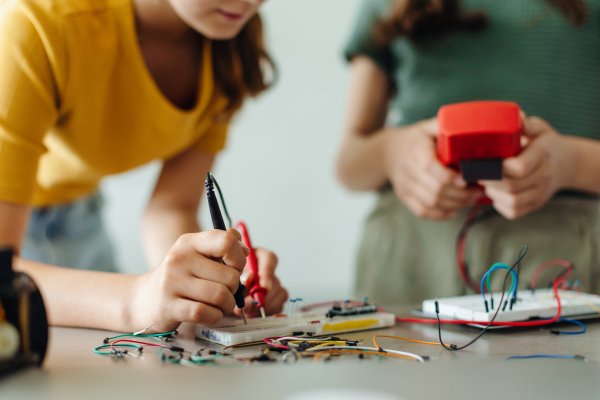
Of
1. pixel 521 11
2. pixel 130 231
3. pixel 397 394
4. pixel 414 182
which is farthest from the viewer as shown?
pixel 130 231

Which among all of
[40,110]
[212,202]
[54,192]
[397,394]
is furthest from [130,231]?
[397,394]

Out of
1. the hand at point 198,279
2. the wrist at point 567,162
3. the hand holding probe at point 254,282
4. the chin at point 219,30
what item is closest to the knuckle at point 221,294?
the hand at point 198,279

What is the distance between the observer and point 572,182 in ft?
2.63

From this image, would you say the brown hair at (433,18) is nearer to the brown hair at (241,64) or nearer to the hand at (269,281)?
the brown hair at (241,64)

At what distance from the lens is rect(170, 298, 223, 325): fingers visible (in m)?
0.44

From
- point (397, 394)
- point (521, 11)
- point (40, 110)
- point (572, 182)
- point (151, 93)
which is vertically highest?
point (521, 11)

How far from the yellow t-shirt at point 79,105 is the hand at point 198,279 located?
294mm

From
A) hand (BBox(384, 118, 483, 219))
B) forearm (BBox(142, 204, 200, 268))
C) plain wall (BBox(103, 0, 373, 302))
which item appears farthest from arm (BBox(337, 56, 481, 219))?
plain wall (BBox(103, 0, 373, 302))

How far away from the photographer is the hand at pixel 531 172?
2.16 ft

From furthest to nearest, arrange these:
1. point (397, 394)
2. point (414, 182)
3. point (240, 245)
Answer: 1. point (414, 182)
2. point (240, 245)
3. point (397, 394)

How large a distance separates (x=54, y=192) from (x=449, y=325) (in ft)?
2.90

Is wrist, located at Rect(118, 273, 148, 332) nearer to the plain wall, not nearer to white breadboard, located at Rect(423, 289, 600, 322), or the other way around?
white breadboard, located at Rect(423, 289, 600, 322)

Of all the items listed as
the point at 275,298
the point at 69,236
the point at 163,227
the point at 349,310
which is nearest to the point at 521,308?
the point at 349,310

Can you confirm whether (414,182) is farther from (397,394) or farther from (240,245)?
(397,394)
